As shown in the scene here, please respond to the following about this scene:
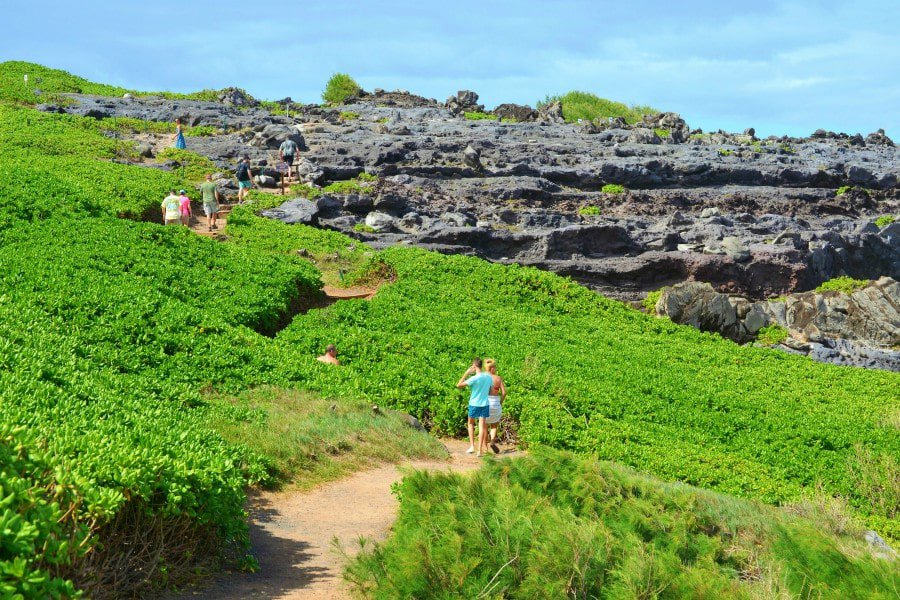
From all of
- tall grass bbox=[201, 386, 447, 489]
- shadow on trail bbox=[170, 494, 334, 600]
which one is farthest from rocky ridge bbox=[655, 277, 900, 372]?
shadow on trail bbox=[170, 494, 334, 600]

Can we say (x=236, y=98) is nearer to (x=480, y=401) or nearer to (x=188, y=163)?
(x=188, y=163)

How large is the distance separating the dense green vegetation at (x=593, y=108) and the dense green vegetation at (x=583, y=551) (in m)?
80.2

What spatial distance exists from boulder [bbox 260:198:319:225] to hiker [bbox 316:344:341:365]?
1646cm

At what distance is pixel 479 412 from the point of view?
588 inches

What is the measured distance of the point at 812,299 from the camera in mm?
31016

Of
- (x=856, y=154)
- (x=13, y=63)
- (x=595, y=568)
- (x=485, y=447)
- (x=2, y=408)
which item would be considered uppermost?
(x=13, y=63)

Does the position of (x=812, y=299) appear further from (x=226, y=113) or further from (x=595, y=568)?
(x=226, y=113)

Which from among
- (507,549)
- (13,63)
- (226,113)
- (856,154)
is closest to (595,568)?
(507,549)

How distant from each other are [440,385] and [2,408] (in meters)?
9.73

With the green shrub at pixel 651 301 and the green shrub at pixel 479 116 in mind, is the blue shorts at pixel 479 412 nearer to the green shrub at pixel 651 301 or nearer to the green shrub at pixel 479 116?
the green shrub at pixel 651 301

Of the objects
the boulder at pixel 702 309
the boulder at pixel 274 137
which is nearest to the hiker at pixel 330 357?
the boulder at pixel 702 309

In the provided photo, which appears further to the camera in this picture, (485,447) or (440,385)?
(440,385)

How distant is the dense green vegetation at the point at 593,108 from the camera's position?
288ft

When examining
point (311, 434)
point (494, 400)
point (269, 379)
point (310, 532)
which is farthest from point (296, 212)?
point (310, 532)
